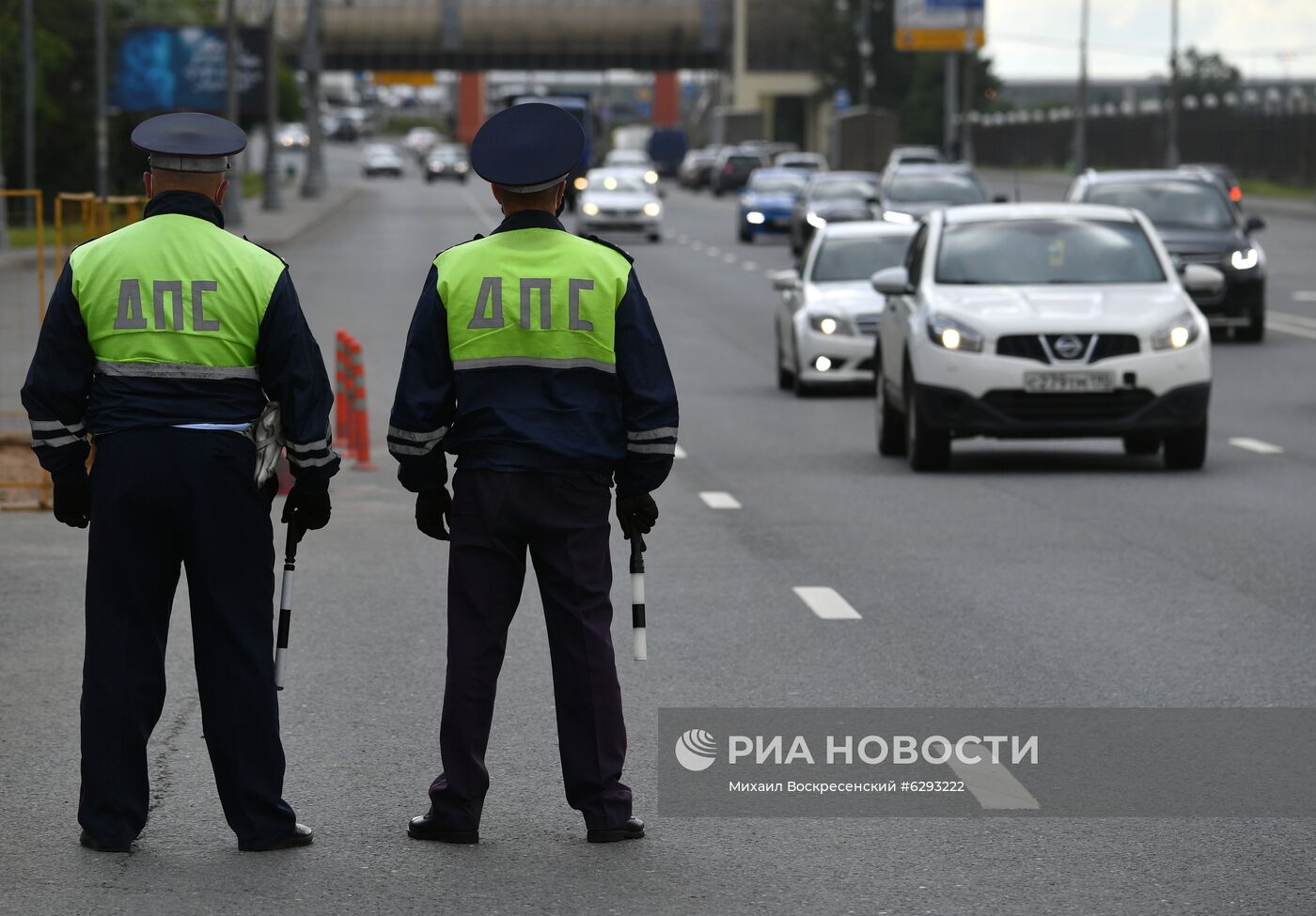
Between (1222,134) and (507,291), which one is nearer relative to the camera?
(507,291)

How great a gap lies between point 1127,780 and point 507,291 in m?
2.16

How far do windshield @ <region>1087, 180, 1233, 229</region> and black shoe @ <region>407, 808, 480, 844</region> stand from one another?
22963 mm

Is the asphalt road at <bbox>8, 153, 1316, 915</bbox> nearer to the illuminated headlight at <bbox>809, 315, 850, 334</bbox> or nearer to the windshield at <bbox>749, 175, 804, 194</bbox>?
the illuminated headlight at <bbox>809, 315, 850, 334</bbox>

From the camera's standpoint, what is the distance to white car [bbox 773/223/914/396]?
21.5 metres

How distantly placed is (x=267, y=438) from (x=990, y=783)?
214 cm

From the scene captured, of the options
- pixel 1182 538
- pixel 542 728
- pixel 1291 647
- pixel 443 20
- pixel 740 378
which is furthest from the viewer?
pixel 443 20

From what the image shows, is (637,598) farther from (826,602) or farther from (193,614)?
(826,602)

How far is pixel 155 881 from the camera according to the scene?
5953 millimetres

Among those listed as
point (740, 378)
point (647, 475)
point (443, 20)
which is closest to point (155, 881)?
point (647, 475)

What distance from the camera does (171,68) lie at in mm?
65500

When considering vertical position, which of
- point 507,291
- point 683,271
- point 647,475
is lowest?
point 683,271

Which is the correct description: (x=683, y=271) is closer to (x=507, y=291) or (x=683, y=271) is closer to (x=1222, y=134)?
(x=507, y=291)

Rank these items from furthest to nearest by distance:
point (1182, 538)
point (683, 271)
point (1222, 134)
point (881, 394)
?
point (1222, 134)
point (683, 271)
point (881, 394)
point (1182, 538)

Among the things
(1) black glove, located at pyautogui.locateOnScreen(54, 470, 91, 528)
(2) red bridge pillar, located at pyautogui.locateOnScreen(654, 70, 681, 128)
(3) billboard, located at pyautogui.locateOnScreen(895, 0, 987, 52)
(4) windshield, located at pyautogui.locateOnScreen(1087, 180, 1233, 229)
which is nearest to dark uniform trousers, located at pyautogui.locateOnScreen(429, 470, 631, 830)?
(1) black glove, located at pyautogui.locateOnScreen(54, 470, 91, 528)
